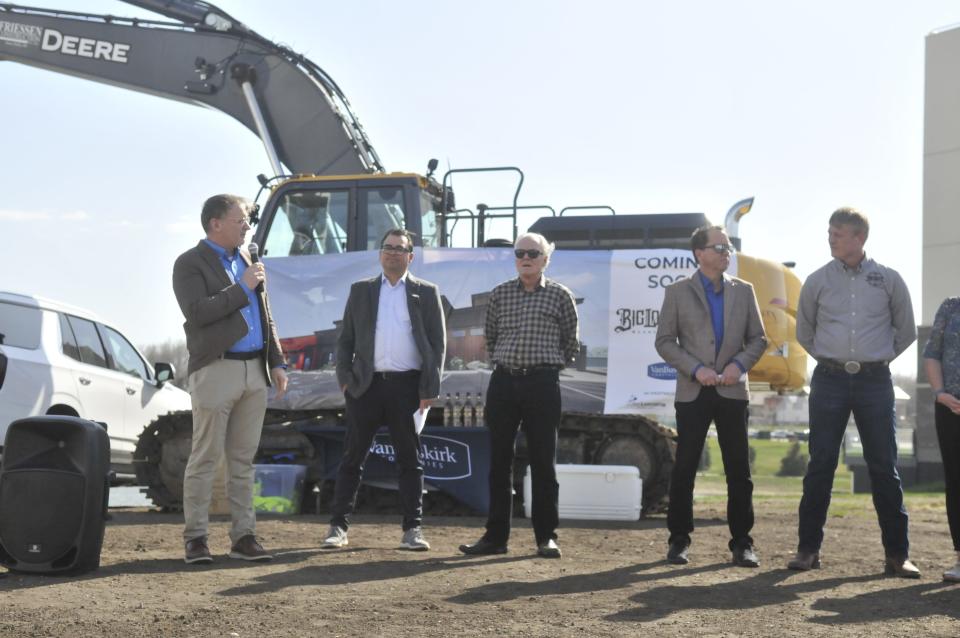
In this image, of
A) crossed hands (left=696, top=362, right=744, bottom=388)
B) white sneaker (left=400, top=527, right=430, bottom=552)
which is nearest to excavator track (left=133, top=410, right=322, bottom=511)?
white sneaker (left=400, top=527, right=430, bottom=552)

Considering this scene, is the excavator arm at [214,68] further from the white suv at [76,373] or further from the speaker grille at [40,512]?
the speaker grille at [40,512]

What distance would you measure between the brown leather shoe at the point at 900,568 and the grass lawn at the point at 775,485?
6503mm

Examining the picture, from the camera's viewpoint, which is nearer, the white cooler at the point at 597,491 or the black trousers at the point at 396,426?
the black trousers at the point at 396,426

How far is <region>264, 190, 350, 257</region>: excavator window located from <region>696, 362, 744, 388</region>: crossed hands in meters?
5.35

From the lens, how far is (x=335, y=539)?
831 cm

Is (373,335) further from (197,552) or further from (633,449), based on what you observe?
(633,449)

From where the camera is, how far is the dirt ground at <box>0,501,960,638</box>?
5.41m

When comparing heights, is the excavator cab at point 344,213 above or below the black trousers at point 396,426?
above

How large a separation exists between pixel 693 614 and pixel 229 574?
8.33ft

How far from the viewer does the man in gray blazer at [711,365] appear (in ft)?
25.8

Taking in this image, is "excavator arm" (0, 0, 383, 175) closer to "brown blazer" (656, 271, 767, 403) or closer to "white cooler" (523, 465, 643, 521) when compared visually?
"white cooler" (523, 465, 643, 521)

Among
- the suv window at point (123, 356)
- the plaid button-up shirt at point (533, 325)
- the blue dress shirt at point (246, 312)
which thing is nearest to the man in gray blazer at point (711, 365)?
the plaid button-up shirt at point (533, 325)

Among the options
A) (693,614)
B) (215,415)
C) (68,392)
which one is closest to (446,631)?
(693,614)

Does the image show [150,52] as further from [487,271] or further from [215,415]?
[215,415]
